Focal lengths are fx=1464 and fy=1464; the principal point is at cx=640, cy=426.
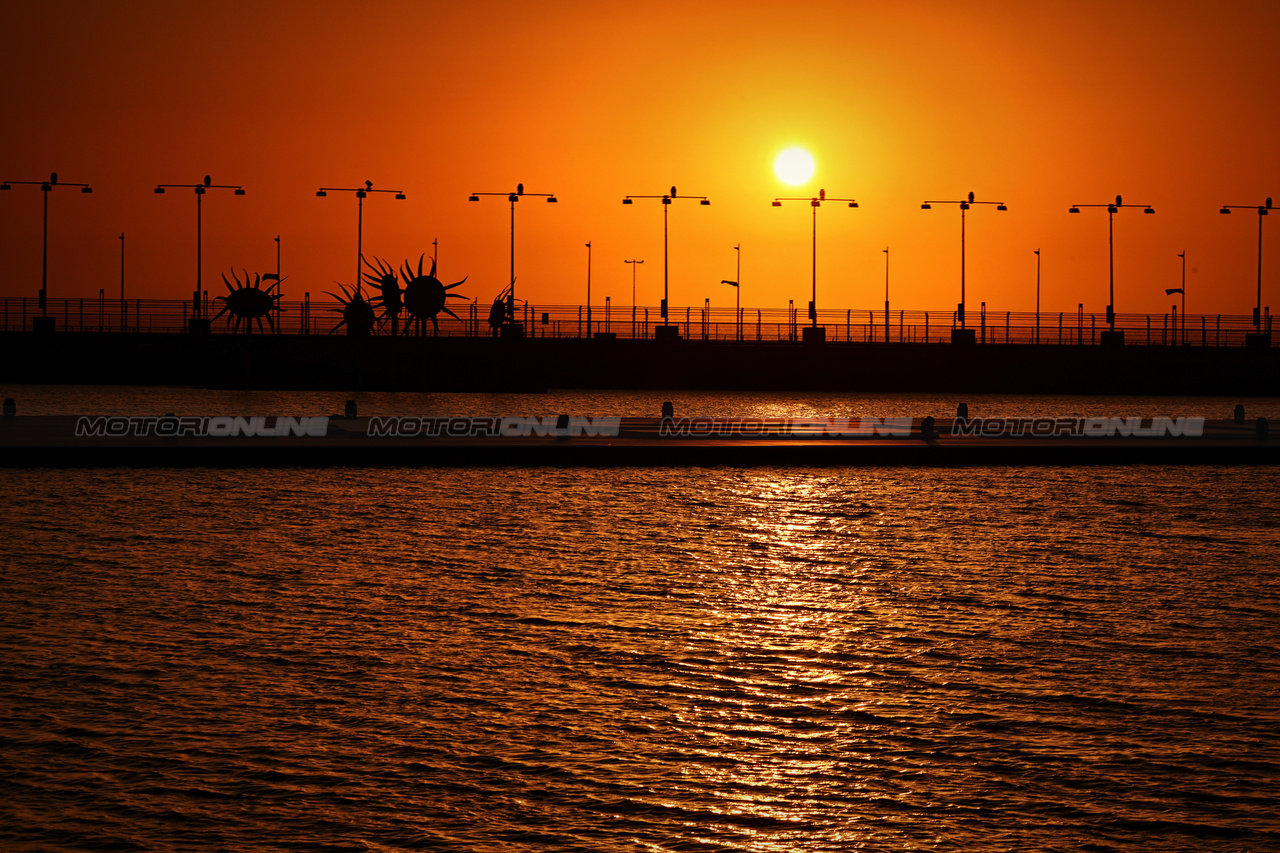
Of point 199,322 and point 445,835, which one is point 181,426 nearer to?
point 445,835

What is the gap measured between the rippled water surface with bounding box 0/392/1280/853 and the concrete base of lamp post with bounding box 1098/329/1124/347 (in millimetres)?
78144

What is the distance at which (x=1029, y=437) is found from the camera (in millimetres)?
36312

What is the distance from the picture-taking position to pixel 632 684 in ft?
39.8

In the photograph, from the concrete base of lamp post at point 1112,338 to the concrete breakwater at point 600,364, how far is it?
102 inches

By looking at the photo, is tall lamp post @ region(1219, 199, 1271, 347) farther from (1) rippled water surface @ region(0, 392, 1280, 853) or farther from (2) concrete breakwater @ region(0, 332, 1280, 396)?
(1) rippled water surface @ region(0, 392, 1280, 853)

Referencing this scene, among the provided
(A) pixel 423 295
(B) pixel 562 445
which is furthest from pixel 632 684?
(A) pixel 423 295

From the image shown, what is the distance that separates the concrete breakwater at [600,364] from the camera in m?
92.6

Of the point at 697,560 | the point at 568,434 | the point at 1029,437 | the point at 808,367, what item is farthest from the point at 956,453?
the point at 808,367

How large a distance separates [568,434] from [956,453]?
9.45m

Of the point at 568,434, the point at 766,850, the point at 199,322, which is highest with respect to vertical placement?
the point at 199,322

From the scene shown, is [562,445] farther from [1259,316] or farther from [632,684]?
[1259,316]

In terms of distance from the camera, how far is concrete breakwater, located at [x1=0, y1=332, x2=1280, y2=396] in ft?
304

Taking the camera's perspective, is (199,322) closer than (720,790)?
No

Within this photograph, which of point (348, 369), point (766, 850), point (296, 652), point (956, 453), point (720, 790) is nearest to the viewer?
point (766, 850)
